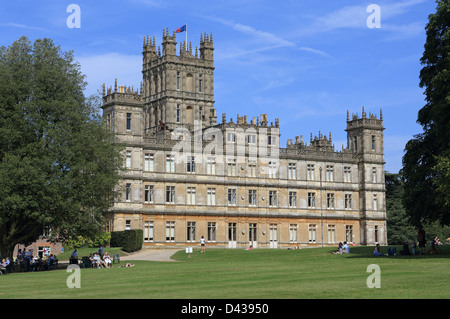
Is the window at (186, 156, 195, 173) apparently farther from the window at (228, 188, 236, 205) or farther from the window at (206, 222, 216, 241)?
the window at (206, 222, 216, 241)

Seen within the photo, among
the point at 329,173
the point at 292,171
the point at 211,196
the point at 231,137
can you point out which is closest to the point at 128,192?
the point at 211,196

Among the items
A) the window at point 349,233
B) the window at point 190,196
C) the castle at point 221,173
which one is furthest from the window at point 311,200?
the window at point 190,196

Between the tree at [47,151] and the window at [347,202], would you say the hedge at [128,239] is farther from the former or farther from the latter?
the window at [347,202]

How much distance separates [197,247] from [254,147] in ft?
45.6

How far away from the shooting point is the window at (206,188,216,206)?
3100 inches

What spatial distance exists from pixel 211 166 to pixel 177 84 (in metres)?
18.3

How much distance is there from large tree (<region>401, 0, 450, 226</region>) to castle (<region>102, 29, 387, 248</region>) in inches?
1322

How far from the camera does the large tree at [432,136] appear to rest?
42594mm

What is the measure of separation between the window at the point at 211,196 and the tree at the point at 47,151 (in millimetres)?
27903

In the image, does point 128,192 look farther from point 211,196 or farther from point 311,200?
point 311,200

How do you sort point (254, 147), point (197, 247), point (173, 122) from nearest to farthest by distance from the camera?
point (197, 247) < point (254, 147) < point (173, 122)
